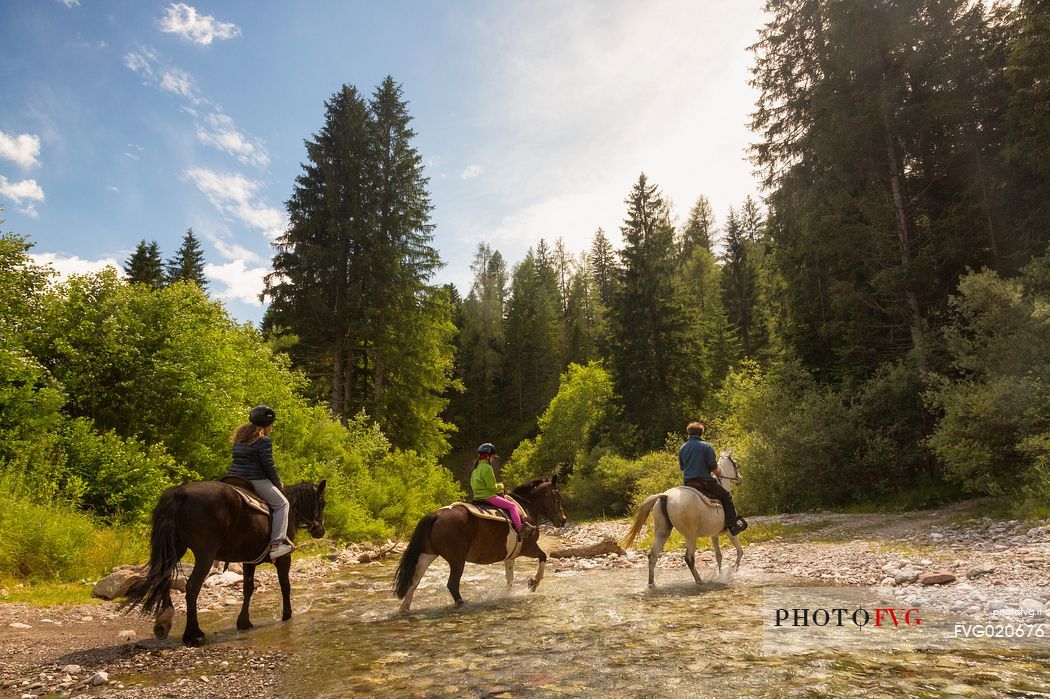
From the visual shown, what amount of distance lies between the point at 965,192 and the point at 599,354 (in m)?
43.0

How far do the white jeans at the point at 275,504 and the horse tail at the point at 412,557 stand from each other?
177 centimetres

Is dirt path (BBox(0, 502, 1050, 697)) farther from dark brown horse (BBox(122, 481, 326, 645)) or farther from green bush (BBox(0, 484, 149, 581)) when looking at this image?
green bush (BBox(0, 484, 149, 581))

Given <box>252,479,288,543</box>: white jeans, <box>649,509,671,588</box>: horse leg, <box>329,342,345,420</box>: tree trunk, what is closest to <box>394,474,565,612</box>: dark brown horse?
<box>252,479,288,543</box>: white jeans

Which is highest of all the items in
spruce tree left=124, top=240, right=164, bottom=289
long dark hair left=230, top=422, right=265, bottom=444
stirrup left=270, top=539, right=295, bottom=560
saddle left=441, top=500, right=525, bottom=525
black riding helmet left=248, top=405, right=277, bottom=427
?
spruce tree left=124, top=240, right=164, bottom=289

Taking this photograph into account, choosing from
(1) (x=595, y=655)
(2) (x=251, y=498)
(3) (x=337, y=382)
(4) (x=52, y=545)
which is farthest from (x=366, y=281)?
(1) (x=595, y=655)

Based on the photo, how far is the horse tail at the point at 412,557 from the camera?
789cm

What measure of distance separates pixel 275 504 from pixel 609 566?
8.05 meters

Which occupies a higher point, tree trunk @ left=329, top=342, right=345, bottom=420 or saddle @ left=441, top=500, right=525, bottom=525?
tree trunk @ left=329, top=342, right=345, bottom=420

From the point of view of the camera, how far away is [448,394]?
2603 inches

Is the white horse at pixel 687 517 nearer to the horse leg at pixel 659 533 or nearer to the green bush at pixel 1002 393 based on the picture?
the horse leg at pixel 659 533

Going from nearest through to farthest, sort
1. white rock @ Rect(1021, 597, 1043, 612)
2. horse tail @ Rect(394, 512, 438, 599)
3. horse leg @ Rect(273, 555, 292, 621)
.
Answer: white rock @ Rect(1021, 597, 1043, 612), horse leg @ Rect(273, 555, 292, 621), horse tail @ Rect(394, 512, 438, 599)

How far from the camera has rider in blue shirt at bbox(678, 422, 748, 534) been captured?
388 inches

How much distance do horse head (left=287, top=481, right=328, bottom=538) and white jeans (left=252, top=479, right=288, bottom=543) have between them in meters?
0.93

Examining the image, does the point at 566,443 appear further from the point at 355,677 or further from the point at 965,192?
the point at 355,677
